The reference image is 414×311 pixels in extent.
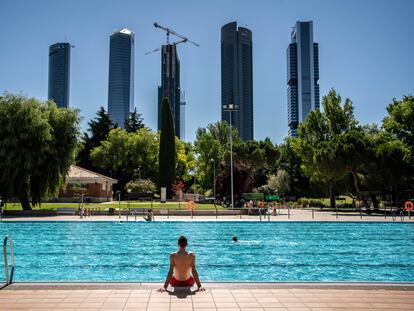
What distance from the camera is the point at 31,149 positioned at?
34125 millimetres

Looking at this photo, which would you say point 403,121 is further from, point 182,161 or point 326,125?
point 182,161

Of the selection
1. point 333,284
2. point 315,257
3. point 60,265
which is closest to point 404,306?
point 333,284

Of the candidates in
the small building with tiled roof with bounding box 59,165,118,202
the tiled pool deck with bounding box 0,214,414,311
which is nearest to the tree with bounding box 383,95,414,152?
the small building with tiled roof with bounding box 59,165,118,202

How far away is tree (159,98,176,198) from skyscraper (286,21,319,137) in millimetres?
126687

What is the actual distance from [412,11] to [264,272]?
1376 centimetres

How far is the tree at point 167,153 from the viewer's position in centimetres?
5944

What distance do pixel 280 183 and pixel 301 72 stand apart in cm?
12568

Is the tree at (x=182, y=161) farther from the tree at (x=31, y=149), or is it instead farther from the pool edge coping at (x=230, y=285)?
the pool edge coping at (x=230, y=285)

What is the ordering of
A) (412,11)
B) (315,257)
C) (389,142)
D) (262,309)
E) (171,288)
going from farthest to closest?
(389,142) → (412,11) → (315,257) → (171,288) → (262,309)

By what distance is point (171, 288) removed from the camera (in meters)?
6.97

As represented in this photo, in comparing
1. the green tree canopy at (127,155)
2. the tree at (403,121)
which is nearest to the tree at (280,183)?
the green tree canopy at (127,155)

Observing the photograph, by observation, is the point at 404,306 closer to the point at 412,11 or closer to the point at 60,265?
the point at 60,265

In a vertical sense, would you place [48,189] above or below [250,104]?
below

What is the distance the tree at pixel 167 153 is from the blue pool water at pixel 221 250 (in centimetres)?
3247
